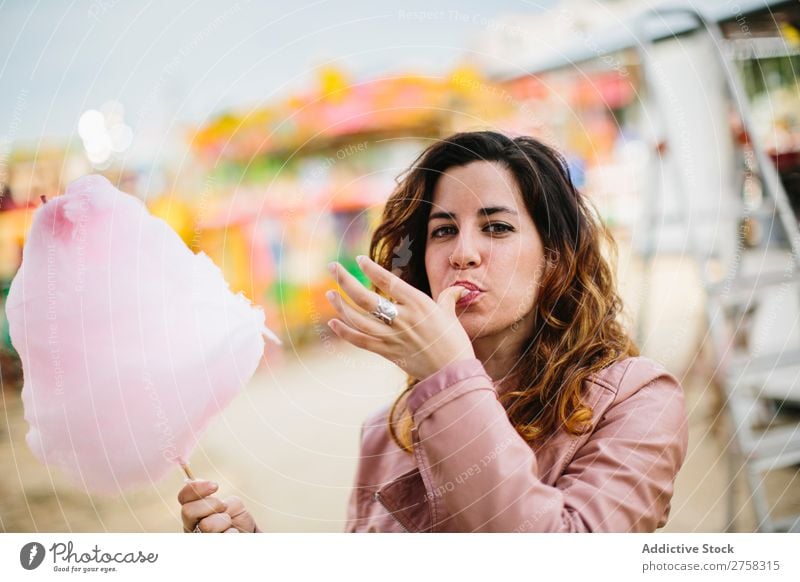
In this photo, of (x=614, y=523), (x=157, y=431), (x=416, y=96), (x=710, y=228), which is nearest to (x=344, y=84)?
(x=416, y=96)

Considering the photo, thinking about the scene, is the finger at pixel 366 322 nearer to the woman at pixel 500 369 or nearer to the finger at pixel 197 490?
the woman at pixel 500 369

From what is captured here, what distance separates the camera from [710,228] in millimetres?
2100

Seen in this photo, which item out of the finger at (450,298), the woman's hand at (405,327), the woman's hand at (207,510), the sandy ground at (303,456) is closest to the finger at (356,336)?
the woman's hand at (405,327)

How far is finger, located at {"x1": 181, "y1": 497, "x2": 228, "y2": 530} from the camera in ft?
3.67

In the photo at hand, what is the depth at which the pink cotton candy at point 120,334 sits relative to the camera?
108 centimetres

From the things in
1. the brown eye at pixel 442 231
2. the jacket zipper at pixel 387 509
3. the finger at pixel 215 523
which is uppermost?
the brown eye at pixel 442 231

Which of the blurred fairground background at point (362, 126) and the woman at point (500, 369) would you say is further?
the blurred fairground background at point (362, 126)

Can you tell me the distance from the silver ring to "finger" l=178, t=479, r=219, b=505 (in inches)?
16.5

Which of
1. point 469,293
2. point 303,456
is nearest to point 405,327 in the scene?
point 469,293

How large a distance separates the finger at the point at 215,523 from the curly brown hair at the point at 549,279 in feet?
1.04

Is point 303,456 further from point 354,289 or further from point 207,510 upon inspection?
point 354,289

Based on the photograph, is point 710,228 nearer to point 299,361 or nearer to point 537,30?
point 537,30

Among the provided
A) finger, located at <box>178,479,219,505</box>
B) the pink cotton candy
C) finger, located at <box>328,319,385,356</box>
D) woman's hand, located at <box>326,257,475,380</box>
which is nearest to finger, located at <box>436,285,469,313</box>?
woman's hand, located at <box>326,257,475,380</box>
